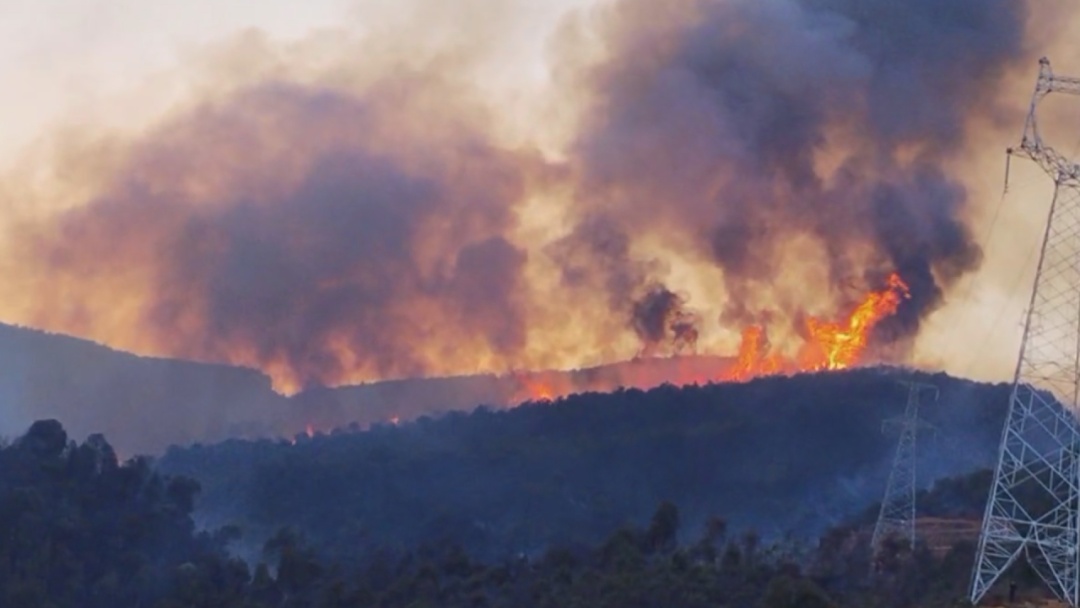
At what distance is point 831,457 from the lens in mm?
115188

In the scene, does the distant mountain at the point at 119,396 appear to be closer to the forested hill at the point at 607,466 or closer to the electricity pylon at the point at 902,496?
the forested hill at the point at 607,466

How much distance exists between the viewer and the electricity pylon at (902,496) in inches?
3292

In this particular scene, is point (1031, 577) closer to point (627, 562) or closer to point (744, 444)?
point (627, 562)

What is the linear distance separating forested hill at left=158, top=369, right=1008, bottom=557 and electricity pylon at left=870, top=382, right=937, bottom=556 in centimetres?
191

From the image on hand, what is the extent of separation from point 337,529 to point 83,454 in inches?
712

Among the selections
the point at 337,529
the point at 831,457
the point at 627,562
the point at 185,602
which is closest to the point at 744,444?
the point at 831,457

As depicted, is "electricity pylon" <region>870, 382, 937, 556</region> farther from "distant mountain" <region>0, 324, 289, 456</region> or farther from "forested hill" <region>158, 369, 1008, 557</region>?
"distant mountain" <region>0, 324, 289, 456</region>

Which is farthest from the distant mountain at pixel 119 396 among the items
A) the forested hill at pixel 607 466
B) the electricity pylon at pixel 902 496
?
the electricity pylon at pixel 902 496

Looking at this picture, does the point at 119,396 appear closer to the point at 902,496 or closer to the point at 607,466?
the point at 607,466

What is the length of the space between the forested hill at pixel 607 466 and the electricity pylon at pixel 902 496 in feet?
6.26

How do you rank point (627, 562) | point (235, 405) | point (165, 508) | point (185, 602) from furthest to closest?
point (235, 405) < point (165, 508) < point (185, 602) < point (627, 562)

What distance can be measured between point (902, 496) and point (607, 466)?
2876 centimetres

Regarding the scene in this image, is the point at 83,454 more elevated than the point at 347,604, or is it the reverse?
the point at 83,454

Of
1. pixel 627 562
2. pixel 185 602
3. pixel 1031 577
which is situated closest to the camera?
pixel 1031 577
